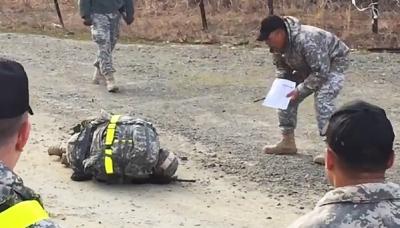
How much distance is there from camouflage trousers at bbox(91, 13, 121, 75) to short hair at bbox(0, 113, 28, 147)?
27.2 ft

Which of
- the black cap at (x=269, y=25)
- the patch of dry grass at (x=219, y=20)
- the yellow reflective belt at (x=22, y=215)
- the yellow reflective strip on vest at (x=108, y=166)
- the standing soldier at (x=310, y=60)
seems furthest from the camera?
the patch of dry grass at (x=219, y=20)

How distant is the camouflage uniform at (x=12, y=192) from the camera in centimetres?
244

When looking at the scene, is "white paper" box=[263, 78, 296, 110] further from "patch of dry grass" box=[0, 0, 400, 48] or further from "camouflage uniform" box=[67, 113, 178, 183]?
"patch of dry grass" box=[0, 0, 400, 48]

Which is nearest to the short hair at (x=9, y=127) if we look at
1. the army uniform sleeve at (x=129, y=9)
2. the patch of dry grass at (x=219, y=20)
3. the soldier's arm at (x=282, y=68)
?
the soldier's arm at (x=282, y=68)

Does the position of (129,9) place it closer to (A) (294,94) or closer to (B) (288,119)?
(B) (288,119)

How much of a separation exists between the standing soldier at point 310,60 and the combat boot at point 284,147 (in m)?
0.28

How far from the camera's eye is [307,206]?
22.2 ft

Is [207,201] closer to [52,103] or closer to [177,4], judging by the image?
[52,103]

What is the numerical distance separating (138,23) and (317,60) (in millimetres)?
9546

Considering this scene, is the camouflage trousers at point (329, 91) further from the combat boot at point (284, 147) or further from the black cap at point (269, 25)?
the black cap at point (269, 25)

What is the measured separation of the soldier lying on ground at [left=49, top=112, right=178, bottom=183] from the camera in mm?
Result: 7078

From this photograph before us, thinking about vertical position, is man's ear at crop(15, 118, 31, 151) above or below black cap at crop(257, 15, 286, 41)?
above

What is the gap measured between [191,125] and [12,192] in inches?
270

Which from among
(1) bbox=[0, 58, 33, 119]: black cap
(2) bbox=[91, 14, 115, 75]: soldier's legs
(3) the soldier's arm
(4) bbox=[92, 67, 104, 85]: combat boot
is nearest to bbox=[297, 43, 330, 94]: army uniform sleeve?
(3) the soldier's arm
